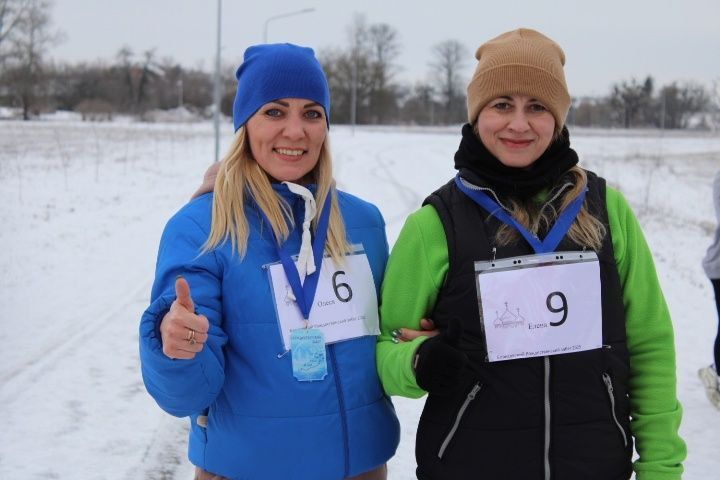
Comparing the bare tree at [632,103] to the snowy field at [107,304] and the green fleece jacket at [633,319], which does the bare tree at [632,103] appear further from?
the green fleece jacket at [633,319]

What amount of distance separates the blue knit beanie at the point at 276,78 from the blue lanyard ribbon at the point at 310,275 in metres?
0.34

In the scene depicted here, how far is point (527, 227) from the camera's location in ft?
6.31

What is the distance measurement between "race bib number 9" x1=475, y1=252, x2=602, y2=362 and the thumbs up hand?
2.47 ft

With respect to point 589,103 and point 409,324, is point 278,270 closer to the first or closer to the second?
point 409,324

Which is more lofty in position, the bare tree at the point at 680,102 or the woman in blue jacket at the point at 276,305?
the bare tree at the point at 680,102

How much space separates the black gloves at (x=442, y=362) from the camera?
1.74m

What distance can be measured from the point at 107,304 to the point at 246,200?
5.04 meters

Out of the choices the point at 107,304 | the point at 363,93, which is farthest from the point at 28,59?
the point at 107,304

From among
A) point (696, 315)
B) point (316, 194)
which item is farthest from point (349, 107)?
point (316, 194)

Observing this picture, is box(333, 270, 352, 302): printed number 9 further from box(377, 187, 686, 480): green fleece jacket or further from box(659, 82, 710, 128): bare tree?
box(659, 82, 710, 128): bare tree

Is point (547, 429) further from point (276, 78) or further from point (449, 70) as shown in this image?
point (449, 70)

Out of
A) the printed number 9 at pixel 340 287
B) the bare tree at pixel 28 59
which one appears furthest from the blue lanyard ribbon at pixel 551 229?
the bare tree at pixel 28 59

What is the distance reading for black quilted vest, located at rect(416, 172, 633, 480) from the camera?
1.85 m

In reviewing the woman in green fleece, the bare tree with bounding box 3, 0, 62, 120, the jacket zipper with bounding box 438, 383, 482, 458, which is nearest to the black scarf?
the woman in green fleece
